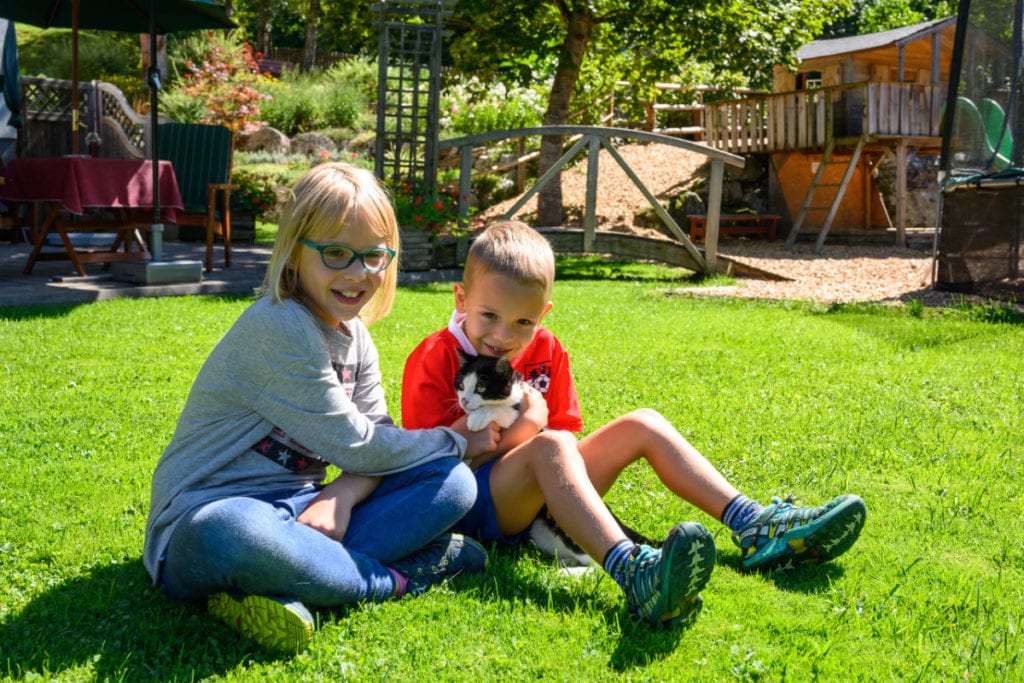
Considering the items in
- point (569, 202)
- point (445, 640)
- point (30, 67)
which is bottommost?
point (445, 640)

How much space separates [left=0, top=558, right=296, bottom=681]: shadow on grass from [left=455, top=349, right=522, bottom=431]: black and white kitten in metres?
0.91

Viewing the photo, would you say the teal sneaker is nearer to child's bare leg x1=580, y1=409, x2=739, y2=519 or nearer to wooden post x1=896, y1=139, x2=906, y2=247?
child's bare leg x1=580, y1=409, x2=739, y2=519

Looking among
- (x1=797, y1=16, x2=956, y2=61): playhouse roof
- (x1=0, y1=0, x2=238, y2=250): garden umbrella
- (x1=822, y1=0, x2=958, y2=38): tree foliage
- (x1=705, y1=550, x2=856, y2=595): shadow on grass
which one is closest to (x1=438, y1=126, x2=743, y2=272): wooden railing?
(x1=0, y1=0, x2=238, y2=250): garden umbrella

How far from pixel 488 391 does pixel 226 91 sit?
18461 millimetres

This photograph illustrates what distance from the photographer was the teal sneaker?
2816mm

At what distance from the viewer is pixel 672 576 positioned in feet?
8.08

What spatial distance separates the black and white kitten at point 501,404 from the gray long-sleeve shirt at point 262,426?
24 cm

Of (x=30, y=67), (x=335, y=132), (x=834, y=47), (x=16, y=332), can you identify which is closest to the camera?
(x=16, y=332)

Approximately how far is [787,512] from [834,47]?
2276 centimetres

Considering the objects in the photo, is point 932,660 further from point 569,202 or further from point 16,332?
point 569,202

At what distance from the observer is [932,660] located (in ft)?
7.86

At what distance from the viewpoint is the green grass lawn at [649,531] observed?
2398 mm

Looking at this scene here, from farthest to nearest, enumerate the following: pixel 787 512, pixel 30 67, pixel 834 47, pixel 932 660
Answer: pixel 30 67 → pixel 834 47 → pixel 787 512 → pixel 932 660

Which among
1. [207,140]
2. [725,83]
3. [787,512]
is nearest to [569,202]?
[725,83]
